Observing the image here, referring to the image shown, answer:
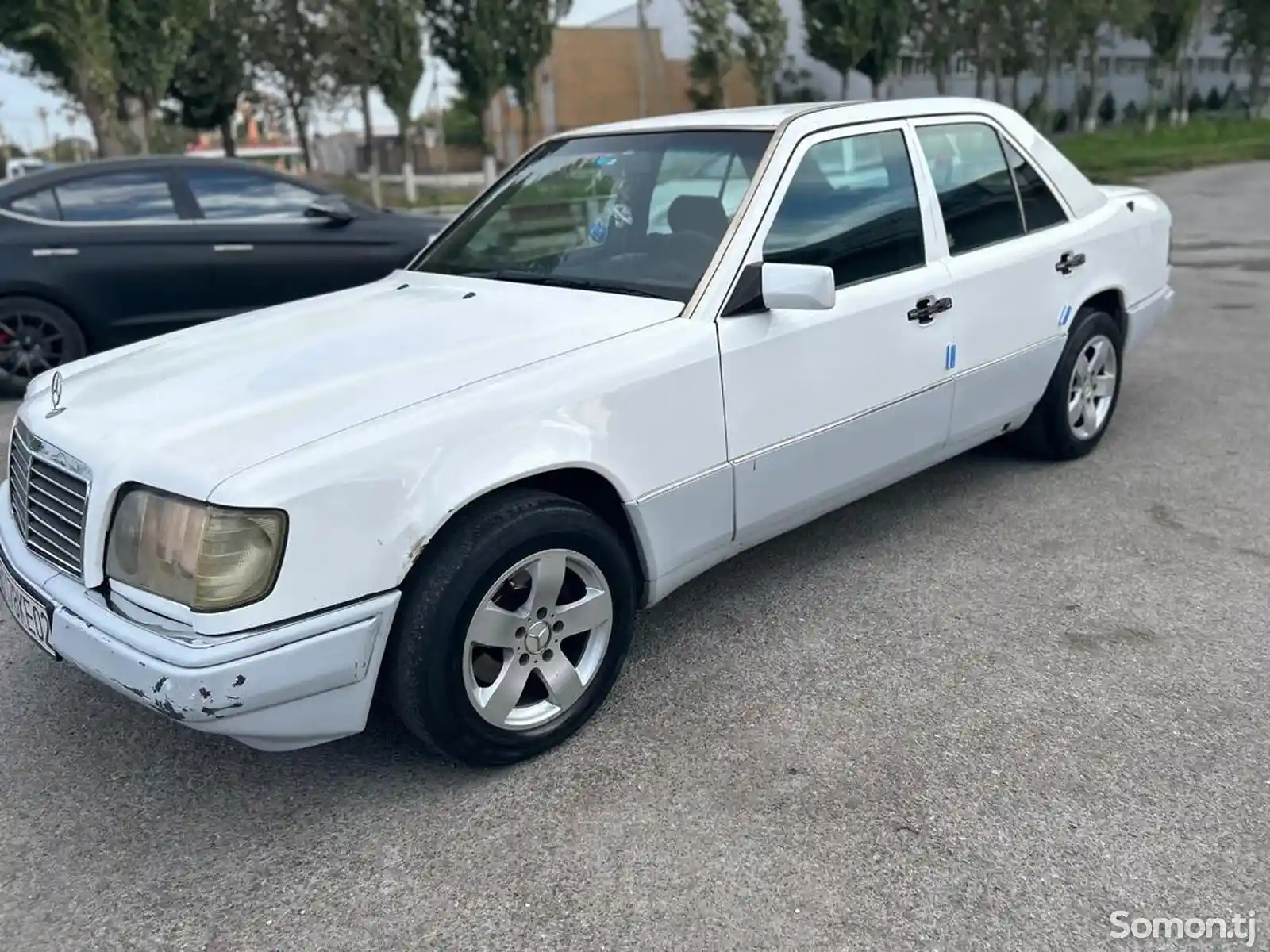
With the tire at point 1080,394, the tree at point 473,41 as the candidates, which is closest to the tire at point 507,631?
the tire at point 1080,394

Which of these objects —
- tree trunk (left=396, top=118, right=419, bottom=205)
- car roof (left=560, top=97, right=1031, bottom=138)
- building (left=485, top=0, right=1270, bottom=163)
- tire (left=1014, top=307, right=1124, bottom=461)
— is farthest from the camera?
building (left=485, top=0, right=1270, bottom=163)

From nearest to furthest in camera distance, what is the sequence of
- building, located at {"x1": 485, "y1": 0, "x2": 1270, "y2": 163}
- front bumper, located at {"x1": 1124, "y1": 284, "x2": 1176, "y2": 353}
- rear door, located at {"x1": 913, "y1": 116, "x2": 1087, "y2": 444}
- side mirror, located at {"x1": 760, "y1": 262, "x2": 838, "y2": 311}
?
side mirror, located at {"x1": 760, "y1": 262, "x2": 838, "y2": 311}, rear door, located at {"x1": 913, "y1": 116, "x2": 1087, "y2": 444}, front bumper, located at {"x1": 1124, "y1": 284, "x2": 1176, "y2": 353}, building, located at {"x1": 485, "y1": 0, "x2": 1270, "y2": 163}

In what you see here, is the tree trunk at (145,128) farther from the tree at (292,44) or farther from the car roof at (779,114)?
the car roof at (779,114)

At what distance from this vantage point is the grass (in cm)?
2584

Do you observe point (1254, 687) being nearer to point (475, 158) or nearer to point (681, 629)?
point (681, 629)

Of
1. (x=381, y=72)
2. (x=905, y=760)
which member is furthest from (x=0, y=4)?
(x=905, y=760)

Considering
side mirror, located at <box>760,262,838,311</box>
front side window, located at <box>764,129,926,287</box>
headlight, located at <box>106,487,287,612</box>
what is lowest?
headlight, located at <box>106,487,287,612</box>

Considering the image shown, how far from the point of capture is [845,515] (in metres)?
4.75

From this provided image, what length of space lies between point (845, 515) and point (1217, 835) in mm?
2281

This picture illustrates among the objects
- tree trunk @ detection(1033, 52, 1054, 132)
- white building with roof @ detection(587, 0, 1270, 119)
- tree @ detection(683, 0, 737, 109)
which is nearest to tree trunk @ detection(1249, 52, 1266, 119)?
white building with roof @ detection(587, 0, 1270, 119)

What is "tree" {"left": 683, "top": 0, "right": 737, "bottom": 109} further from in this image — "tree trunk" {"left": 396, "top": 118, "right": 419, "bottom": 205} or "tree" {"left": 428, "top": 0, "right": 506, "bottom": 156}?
"tree trunk" {"left": 396, "top": 118, "right": 419, "bottom": 205}

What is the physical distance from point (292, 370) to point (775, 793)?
5.59 feet

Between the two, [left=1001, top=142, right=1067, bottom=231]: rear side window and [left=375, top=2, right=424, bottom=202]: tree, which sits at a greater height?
[left=375, top=2, right=424, bottom=202]: tree

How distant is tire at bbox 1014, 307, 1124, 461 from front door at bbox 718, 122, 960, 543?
3.26 ft
